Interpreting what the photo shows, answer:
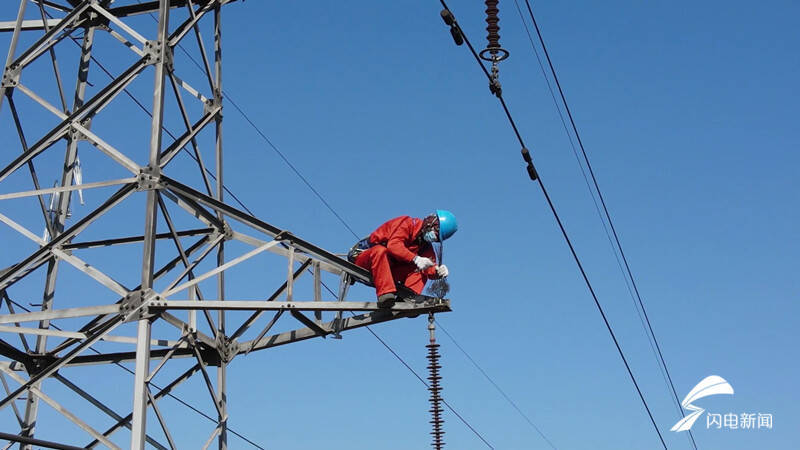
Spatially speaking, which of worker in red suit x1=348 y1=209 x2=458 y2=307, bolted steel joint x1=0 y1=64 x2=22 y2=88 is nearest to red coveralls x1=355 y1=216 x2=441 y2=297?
worker in red suit x1=348 y1=209 x2=458 y2=307

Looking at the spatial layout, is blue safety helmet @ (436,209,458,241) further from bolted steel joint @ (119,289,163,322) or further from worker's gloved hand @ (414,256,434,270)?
bolted steel joint @ (119,289,163,322)

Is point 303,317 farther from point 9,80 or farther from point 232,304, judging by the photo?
point 9,80

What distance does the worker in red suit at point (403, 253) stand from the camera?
12.4 metres

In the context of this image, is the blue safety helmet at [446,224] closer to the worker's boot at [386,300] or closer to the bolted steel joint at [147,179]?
the worker's boot at [386,300]

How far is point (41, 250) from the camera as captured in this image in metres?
11.8

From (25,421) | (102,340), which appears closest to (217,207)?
(102,340)

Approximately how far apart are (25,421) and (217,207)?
3.30 metres

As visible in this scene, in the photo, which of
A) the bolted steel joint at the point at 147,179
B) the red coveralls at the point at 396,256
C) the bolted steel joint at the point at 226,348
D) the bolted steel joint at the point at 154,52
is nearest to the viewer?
the bolted steel joint at the point at 147,179

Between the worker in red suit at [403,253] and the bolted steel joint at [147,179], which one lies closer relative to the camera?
the bolted steel joint at [147,179]

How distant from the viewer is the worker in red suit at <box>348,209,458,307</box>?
12367 mm

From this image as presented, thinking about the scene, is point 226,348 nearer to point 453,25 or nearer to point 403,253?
point 403,253

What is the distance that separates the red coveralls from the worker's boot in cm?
5

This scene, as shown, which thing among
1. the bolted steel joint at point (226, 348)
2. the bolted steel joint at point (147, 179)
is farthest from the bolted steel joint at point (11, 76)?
the bolted steel joint at point (226, 348)

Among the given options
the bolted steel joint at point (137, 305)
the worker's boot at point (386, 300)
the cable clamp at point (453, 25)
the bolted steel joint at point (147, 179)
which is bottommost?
the bolted steel joint at point (137, 305)
